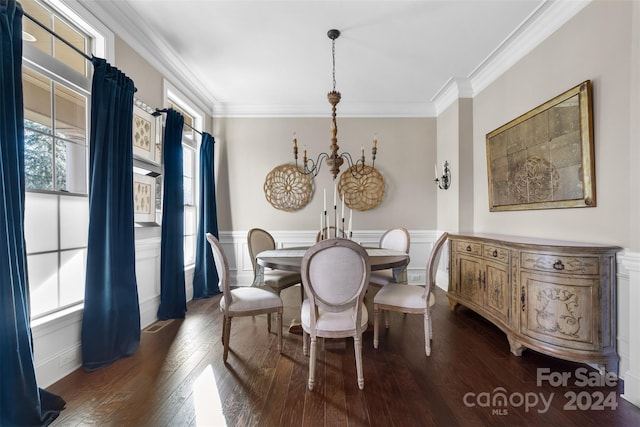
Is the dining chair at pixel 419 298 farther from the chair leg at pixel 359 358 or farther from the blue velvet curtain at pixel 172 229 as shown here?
the blue velvet curtain at pixel 172 229

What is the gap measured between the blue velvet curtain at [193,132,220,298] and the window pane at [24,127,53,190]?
184 centimetres

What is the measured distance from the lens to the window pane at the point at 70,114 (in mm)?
1925

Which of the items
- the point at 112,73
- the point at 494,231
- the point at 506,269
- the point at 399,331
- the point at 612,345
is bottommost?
the point at 399,331

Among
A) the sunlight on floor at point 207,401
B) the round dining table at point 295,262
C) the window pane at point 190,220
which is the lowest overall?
the sunlight on floor at point 207,401

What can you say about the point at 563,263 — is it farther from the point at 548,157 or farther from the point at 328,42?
the point at 328,42

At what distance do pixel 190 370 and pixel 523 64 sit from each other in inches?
157

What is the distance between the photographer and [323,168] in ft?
13.8

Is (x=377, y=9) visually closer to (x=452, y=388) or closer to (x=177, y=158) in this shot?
(x=177, y=158)

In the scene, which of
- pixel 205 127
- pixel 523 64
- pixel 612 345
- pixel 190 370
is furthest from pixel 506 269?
pixel 205 127

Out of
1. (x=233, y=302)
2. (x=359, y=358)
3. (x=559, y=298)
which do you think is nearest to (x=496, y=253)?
(x=559, y=298)

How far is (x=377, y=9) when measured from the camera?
2.26 m

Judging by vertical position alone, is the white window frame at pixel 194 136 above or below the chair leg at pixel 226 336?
above

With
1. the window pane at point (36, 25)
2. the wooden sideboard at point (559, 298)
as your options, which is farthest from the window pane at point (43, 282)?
the wooden sideboard at point (559, 298)

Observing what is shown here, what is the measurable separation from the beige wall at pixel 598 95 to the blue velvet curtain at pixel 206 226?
3.65m
